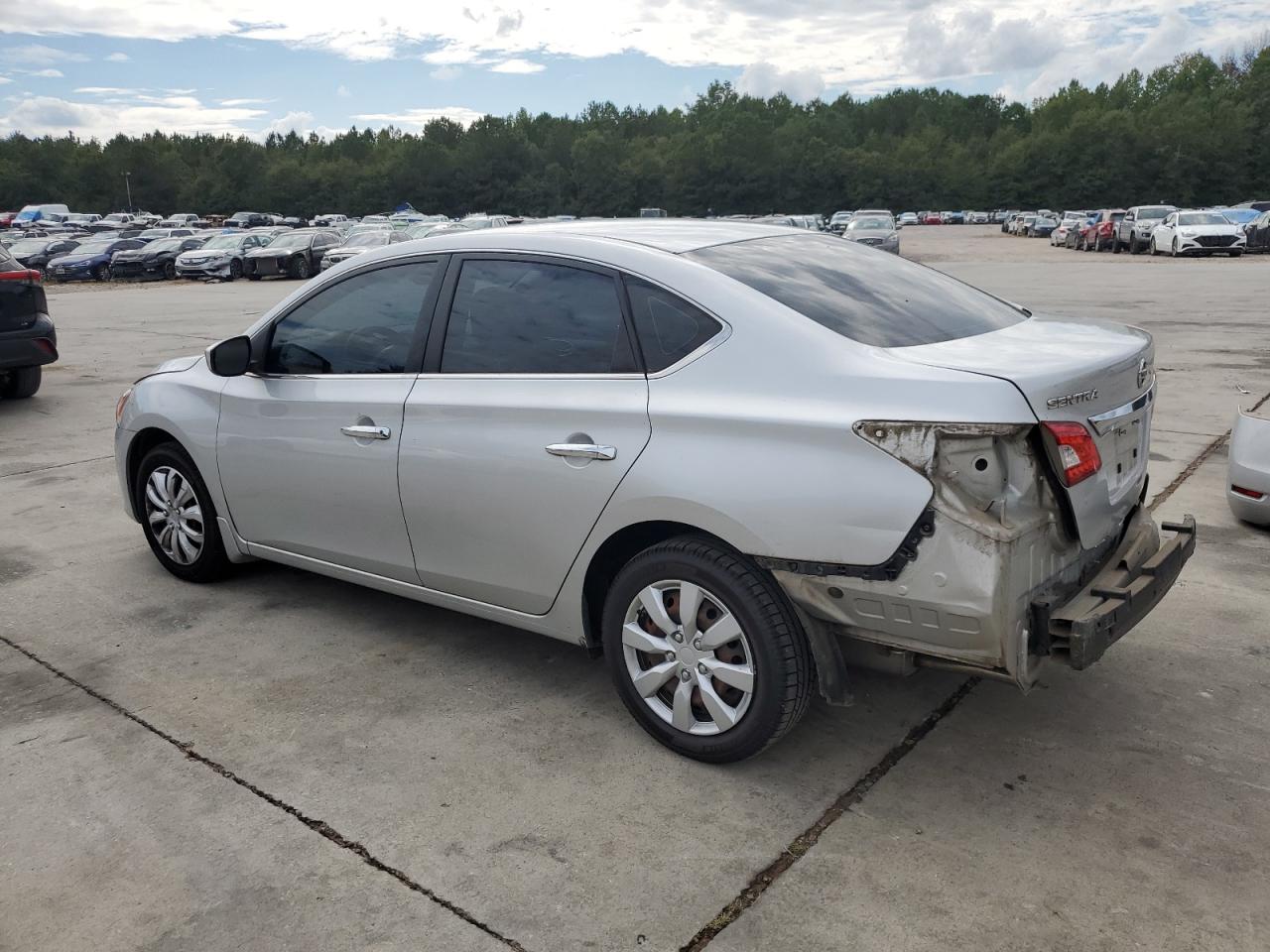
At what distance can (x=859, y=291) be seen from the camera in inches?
146

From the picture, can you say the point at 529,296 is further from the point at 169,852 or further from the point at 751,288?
the point at 169,852

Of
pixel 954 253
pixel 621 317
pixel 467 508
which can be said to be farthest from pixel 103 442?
pixel 954 253

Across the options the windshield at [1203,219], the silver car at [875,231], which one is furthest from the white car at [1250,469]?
the windshield at [1203,219]

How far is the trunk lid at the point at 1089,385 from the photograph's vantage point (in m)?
3.03

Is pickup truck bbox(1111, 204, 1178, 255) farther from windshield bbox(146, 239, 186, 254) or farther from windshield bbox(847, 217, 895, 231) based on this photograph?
windshield bbox(146, 239, 186, 254)

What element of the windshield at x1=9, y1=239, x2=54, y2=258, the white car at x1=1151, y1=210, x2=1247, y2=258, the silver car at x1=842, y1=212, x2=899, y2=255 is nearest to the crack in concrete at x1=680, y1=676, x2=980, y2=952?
the silver car at x1=842, y1=212, x2=899, y2=255

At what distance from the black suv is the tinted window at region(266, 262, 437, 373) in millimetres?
6408

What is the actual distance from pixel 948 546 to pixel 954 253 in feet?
139

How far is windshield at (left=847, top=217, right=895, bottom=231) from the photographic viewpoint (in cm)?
3312

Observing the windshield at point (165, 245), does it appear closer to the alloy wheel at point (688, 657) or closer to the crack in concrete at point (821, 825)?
the alloy wheel at point (688, 657)

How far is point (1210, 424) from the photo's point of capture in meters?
8.34

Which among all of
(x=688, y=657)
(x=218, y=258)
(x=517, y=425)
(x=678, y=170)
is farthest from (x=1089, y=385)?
(x=678, y=170)

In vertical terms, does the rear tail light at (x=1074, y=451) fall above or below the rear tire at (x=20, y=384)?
above

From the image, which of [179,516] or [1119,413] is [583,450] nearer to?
[1119,413]
